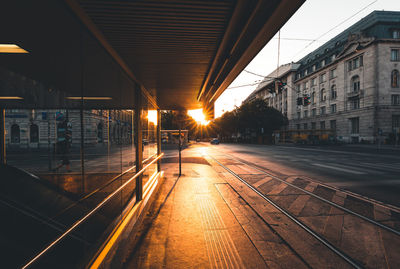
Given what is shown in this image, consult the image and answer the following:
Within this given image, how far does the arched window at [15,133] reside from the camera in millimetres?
3758

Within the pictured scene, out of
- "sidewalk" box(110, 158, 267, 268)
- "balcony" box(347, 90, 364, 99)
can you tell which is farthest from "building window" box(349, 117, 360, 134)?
"sidewalk" box(110, 158, 267, 268)

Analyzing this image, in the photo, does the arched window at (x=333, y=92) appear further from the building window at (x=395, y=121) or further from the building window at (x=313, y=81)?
the building window at (x=395, y=121)

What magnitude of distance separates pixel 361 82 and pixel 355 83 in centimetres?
183

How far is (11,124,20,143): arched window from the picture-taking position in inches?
148

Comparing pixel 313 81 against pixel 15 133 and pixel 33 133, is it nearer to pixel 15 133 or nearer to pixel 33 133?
pixel 33 133

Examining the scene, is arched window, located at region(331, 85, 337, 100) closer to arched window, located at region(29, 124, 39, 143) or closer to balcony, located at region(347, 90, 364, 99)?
balcony, located at region(347, 90, 364, 99)

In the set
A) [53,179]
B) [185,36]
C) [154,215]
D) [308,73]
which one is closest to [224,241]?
[154,215]

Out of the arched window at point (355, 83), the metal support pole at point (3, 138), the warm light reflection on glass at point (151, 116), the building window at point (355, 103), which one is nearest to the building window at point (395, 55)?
the arched window at point (355, 83)

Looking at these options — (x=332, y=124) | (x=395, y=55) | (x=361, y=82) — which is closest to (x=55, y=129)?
(x=361, y=82)

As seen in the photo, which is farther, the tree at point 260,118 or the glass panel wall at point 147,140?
the tree at point 260,118

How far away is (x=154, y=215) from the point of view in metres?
4.49

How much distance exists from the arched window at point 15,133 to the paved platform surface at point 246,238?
2.84m

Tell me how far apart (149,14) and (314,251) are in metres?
4.06

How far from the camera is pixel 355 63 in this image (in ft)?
122
